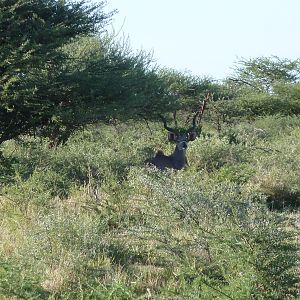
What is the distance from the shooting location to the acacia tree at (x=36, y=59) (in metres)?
13.3

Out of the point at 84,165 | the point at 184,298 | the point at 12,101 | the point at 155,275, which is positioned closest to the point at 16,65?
the point at 12,101

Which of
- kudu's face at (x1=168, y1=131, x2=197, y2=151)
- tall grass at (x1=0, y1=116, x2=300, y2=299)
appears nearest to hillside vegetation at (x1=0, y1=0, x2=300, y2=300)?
tall grass at (x1=0, y1=116, x2=300, y2=299)

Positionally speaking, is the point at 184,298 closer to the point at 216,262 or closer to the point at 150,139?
the point at 216,262

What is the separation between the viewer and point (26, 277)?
223 inches

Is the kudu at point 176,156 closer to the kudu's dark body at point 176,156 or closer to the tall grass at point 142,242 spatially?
the kudu's dark body at point 176,156

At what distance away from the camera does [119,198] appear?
8141mm

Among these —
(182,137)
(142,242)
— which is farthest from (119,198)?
(182,137)

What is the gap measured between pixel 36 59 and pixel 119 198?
19.8 ft

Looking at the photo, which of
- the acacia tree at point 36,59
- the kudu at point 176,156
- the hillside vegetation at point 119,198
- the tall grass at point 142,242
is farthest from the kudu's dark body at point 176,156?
the tall grass at point 142,242

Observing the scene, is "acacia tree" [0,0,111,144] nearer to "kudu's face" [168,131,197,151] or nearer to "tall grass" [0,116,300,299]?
"kudu's face" [168,131,197,151]

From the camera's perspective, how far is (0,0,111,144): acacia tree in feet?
43.8

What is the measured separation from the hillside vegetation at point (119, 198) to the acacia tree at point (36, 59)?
0.04m

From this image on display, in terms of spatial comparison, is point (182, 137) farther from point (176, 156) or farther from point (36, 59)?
point (36, 59)

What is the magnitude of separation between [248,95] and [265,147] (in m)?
11.1
